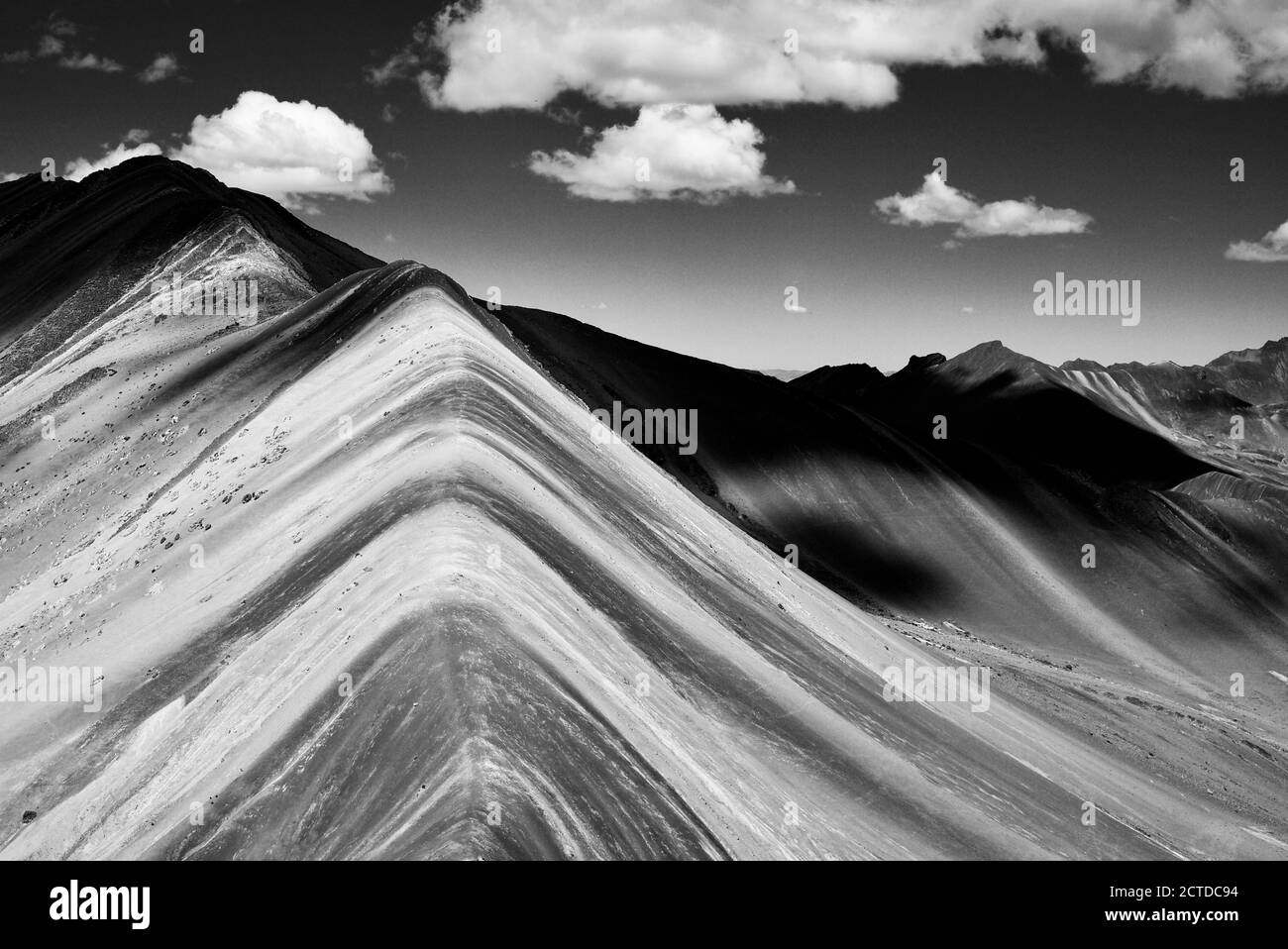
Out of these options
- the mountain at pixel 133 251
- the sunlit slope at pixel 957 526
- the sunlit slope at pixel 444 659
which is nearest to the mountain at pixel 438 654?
the sunlit slope at pixel 444 659

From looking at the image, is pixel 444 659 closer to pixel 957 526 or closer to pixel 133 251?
pixel 133 251

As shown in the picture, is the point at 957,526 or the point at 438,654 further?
the point at 957,526

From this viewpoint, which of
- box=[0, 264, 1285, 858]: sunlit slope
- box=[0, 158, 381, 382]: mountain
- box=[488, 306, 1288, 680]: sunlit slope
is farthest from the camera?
box=[488, 306, 1288, 680]: sunlit slope

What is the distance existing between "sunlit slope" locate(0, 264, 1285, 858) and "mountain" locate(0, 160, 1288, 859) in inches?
4.6

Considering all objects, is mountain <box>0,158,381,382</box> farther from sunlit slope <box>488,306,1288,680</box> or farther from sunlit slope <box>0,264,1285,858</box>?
sunlit slope <box>488,306,1288,680</box>

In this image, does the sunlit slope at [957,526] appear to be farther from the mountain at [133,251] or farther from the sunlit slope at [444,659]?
the sunlit slope at [444,659]

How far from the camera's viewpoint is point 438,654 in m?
17.3

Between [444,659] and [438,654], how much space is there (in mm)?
220

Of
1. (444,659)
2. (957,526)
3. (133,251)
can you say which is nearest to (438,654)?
(444,659)

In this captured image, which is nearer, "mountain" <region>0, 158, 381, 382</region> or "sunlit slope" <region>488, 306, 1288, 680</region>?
"mountain" <region>0, 158, 381, 382</region>

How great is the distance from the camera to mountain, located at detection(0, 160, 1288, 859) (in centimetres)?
1611

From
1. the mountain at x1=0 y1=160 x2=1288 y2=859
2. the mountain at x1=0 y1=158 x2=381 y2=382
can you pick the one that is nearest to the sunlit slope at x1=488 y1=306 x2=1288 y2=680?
the mountain at x1=0 y1=160 x2=1288 y2=859

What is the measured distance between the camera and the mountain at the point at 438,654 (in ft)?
52.9
